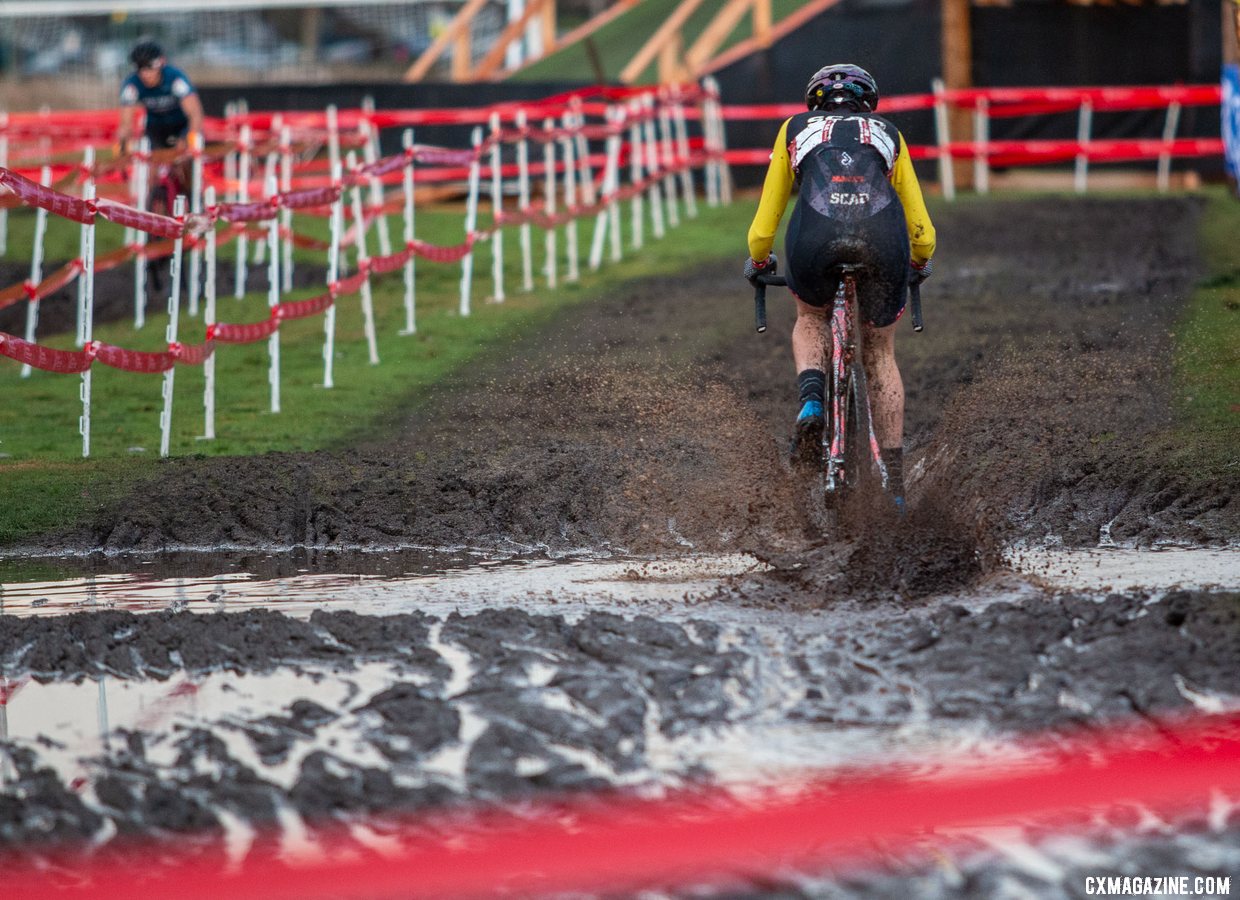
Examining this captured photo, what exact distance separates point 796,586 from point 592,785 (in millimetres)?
2348

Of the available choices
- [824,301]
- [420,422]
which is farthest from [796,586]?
[420,422]

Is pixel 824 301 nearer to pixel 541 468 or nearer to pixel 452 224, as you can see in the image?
pixel 541 468

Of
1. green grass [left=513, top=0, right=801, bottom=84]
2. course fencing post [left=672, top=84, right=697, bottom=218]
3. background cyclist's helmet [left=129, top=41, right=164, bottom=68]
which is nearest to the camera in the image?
background cyclist's helmet [left=129, top=41, right=164, bottom=68]

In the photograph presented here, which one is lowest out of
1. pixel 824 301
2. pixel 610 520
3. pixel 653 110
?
pixel 610 520

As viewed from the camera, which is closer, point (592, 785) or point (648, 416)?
point (592, 785)

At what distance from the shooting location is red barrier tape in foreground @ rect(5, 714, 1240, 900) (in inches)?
165

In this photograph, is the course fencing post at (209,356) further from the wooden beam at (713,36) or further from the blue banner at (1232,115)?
the wooden beam at (713,36)

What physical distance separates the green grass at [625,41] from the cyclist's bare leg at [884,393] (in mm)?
20979

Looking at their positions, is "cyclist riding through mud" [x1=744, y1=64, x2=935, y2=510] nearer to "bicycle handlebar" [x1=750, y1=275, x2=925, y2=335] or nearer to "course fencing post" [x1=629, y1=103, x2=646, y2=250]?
"bicycle handlebar" [x1=750, y1=275, x2=925, y2=335]

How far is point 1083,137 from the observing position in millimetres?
26016

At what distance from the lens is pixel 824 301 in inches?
296

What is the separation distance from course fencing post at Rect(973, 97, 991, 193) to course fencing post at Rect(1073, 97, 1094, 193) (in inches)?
52.0

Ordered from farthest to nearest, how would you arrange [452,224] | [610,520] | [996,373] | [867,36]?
[867,36] → [452,224] → [996,373] → [610,520]

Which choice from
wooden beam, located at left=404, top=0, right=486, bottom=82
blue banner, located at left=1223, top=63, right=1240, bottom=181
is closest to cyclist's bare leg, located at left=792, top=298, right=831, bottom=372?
blue banner, located at left=1223, top=63, right=1240, bottom=181
